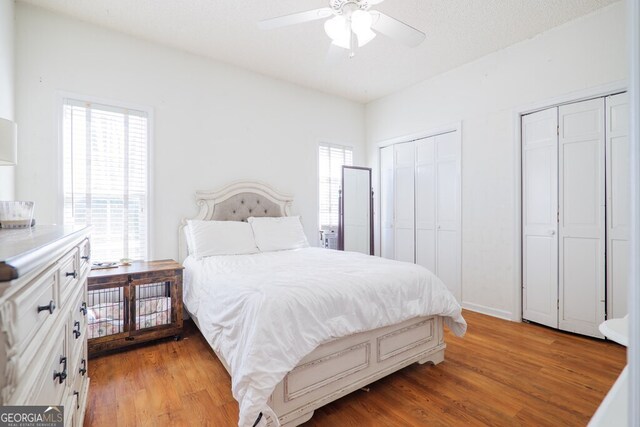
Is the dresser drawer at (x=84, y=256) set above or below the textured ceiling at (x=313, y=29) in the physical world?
below

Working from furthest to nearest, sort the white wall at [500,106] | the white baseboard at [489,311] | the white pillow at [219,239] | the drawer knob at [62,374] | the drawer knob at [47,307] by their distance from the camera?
the white baseboard at [489,311] → the white pillow at [219,239] → the white wall at [500,106] → the drawer knob at [62,374] → the drawer knob at [47,307]

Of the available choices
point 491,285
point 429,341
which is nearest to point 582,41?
point 491,285

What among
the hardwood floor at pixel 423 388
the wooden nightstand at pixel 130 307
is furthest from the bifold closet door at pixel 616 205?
the wooden nightstand at pixel 130 307

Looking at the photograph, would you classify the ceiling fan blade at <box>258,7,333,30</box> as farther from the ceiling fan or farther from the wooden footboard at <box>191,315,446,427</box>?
the wooden footboard at <box>191,315,446,427</box>

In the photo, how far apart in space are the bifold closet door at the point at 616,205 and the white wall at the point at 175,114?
10.1ft

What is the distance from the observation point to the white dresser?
537mm

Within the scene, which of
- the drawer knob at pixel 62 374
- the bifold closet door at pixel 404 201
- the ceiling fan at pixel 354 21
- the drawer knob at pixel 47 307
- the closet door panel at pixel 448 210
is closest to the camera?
the drawer knob at pixel 47 307

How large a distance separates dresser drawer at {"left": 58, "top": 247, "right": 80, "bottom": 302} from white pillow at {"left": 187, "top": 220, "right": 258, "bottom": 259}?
165 cm

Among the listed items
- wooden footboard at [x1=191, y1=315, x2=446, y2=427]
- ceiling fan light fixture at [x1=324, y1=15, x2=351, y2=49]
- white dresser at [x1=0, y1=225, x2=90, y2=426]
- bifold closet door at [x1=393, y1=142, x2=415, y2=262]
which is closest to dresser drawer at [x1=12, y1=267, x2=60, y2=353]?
white dresser at [x1=0, y1=225, x2=90, y2=426]

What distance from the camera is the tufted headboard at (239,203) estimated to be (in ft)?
11.0

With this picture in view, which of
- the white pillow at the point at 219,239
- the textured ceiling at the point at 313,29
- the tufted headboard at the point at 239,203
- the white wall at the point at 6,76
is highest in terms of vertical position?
the textured ceiling at the point at 313,29

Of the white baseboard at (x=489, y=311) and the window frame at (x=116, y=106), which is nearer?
the window frame at (x=116, y=106)

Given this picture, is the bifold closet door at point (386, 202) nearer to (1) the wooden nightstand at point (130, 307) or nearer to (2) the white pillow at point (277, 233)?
(2) the white pillow at point (277, 233)
